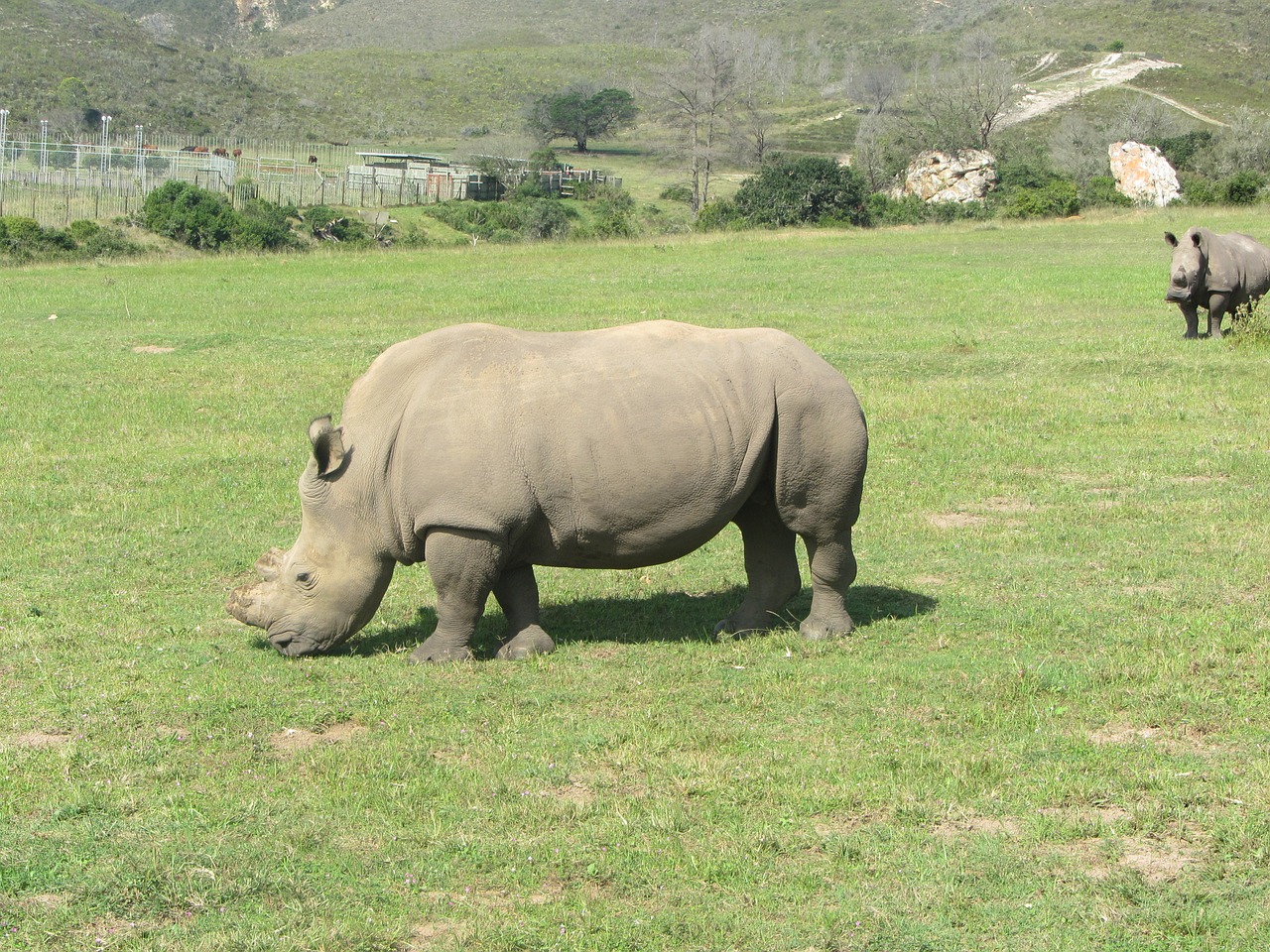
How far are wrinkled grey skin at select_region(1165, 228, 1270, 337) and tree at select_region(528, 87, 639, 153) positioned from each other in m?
77.0

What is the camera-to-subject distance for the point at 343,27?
174 meters

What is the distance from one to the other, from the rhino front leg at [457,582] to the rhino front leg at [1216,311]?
1691 centimetres

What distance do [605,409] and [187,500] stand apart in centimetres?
657

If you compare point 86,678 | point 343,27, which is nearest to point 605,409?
point 86,678

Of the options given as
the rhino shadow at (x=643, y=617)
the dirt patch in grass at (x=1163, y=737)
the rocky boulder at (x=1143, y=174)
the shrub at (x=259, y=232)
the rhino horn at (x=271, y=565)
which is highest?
the rocky boulder at (x=1143, y=174)

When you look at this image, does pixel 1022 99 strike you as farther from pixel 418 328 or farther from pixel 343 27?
pixel 343 27

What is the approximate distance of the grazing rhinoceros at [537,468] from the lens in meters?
8.79

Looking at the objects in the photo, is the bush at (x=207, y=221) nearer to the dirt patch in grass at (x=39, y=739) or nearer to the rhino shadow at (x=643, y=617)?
the rhino shadow at (x=643, y=617)

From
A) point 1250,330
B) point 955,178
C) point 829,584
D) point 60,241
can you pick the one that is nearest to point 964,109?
point 955,178

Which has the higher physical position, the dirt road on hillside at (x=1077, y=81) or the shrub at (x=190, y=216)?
the dirt road on hillside at (x=1077, y=81)

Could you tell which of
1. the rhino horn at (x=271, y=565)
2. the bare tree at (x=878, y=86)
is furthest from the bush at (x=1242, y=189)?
the bare tree at (x=878, y=86)

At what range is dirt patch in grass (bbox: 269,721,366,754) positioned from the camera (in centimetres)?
761

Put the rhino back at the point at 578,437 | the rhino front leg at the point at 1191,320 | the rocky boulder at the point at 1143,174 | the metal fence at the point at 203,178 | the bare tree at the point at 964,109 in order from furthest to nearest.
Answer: the bare tree at the point at 964,109 → the rocky boulder at the point at 1143,174 → the metal fence at the point at 203,178 → the rhino front leg at the point at 1191,320 → the rhino back at the point at 578,437

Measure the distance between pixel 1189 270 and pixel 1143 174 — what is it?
3883 centimetres
